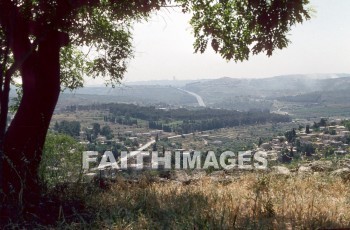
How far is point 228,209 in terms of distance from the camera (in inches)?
206

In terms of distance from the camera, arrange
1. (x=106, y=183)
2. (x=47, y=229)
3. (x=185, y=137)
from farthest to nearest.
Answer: (x=185, y=137) → (x=106, y=183) → (x=47, y=229)

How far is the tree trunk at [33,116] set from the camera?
21.2 feet

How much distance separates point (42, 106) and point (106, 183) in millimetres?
2616

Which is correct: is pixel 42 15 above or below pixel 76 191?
above

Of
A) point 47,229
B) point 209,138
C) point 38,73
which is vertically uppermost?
point 38,73

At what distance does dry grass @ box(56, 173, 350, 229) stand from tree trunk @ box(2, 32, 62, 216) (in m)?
1.52

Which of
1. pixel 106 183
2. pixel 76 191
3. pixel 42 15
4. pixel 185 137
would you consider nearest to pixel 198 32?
pixel 42 15

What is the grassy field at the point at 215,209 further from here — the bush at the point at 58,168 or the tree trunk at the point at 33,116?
the tree trunk at the point at 33,116

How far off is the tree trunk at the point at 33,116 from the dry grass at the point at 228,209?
4.99 feet

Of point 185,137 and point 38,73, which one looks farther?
point 185,137

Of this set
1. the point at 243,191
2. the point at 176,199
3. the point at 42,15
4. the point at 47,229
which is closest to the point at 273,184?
the point at 243,191

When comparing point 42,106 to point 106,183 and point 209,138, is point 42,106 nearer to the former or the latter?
point 106,183

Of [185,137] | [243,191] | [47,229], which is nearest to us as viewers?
[47,229]

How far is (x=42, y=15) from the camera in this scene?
723 centimetres
